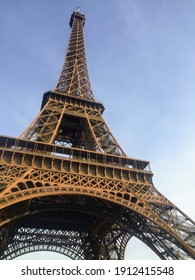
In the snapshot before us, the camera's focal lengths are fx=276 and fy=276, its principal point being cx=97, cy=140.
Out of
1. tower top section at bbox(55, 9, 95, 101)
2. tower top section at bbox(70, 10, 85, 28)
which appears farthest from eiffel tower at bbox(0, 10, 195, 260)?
tower top section at bbox(70, 10, 85, 28)

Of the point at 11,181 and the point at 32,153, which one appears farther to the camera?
the point at 32,153

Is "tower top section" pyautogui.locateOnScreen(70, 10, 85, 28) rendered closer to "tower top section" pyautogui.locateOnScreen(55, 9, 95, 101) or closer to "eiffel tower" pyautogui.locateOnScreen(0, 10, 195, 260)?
"tower top section" pyautogui.locateOnScreen(55, 9, 95, 101)

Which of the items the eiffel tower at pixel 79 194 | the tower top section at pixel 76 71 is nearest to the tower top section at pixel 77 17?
the tower top section at pixel 76 71

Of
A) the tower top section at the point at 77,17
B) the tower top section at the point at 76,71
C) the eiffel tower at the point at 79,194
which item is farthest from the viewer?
the tower top section at the point at 77,17

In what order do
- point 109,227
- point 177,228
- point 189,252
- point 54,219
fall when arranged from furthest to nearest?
point 54,219
point 109,227
point 177,228
point 189,252

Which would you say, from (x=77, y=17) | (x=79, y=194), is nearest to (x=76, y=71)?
(x=77, y=17)

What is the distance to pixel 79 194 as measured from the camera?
649 inches

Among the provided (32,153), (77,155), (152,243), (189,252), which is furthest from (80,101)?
(189,252)

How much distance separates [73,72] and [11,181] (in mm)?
18653

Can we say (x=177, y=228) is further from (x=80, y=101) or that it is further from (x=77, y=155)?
(x=80, y=101)

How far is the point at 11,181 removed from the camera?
51.5 ft

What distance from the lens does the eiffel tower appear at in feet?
54.5

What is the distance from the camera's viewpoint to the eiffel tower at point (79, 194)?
1662 cm

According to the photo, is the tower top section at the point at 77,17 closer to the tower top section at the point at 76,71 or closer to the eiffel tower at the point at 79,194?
the tower top section at the point at 76,71
